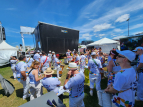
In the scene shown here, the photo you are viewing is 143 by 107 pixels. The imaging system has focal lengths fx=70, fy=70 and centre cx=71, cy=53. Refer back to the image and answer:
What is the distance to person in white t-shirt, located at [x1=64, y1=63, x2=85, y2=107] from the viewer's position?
1822 millimetres

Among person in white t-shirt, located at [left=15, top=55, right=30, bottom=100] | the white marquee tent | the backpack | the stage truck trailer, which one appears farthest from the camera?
the white marquee tent

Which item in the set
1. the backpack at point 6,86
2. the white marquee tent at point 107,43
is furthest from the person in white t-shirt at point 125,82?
the white marquee tent at point 107,43

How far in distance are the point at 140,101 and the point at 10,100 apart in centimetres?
594

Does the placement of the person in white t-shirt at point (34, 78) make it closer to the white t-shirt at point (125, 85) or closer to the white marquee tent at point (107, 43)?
the white t-shirt at point (125, 85)

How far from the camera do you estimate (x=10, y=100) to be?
11.3ft

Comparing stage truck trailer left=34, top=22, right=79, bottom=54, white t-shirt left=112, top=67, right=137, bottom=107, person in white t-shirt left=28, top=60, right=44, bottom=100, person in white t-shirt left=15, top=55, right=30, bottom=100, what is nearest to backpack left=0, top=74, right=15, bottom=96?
person in white t-shirt left=15, top=55, right=30, bottom=100

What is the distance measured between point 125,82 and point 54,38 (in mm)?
11043

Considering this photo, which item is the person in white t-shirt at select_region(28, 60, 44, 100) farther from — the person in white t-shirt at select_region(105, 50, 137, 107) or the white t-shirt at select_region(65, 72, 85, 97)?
the person in white t-shirt at select_region(105, 50, 137, 107)

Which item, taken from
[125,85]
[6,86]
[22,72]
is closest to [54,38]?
[6,86]

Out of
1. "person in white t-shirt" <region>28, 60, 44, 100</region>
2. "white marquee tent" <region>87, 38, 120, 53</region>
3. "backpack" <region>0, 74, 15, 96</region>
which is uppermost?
"white marquee tent" <region>87, 38, 120, 53</region>

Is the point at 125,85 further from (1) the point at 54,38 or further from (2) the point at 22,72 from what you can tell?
(1) the point at 54,38

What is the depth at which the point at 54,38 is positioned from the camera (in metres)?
11.3

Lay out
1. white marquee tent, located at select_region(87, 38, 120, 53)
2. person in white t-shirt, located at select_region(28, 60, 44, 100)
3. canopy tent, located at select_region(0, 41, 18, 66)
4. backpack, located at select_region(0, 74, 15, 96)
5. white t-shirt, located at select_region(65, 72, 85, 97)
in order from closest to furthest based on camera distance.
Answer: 1. white t-shirt, located at select_region(65, 72, 85, 97)
2. person in white t-shirt, located at select_region(28, 60, 44, 100)
3. backpack, located at select_region(0, 74, 15, 96)
4. canopy tent, located at select_region(0, 41, 18, 66)
5. white marquee tent, located at select_region(87, 38, 120, 53)

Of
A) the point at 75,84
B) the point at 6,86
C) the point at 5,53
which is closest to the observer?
the point at 75,84
